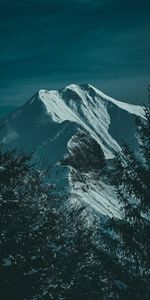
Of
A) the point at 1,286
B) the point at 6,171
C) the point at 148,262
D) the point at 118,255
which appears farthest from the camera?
the point at 118,255

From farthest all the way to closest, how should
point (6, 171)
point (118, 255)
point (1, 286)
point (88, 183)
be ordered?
point (88, 183), point (118, 255), point (6, 171), point (1, 286)

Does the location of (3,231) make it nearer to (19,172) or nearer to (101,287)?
(19,172)

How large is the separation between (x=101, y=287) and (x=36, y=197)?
14.1 meters

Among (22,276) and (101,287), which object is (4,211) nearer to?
(22,276)

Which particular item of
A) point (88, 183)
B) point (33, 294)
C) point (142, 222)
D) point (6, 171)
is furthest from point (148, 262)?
point (88, 183)

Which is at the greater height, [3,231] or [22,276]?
[3,231]

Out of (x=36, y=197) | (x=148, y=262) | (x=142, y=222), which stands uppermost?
(x=36, y=197)

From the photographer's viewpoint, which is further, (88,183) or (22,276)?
(88,183)

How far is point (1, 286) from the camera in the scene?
399 inches

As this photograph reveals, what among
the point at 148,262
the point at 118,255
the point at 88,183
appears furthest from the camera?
the point at 88,183

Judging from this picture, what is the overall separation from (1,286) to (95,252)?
352 cm

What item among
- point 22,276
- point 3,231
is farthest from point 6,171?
point 22,276

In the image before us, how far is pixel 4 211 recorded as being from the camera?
10.7 meters

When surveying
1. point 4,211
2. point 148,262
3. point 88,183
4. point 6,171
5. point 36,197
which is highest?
point 88,183
